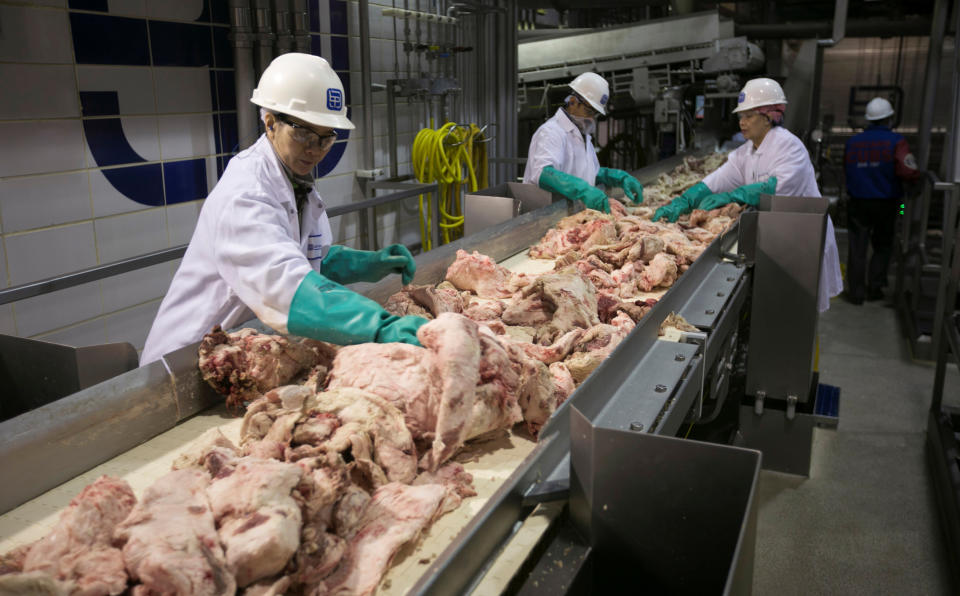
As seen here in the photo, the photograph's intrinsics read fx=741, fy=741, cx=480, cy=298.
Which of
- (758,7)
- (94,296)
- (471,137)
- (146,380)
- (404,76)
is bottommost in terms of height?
(94,296)

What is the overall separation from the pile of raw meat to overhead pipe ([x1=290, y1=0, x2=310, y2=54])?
2.85 m

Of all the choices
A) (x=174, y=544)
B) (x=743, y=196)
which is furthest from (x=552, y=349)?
(x=743, y=196)

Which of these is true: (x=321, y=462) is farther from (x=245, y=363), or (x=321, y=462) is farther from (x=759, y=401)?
(x=759, y=401)

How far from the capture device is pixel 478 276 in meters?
2.85

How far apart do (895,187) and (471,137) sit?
444 cm

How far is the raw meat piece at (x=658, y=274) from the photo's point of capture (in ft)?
9.91

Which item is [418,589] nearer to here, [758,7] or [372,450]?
[372,450]

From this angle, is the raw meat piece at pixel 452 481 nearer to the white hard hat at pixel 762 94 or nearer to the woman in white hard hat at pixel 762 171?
the woman in white hard hat at pixel 762 171

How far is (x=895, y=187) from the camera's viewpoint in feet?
24.6

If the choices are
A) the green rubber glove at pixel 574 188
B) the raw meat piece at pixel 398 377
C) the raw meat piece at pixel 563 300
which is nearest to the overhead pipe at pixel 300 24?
the green rubber glove at pixel 574 188

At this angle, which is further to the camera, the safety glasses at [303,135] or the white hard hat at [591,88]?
the white hard hat at [591,88]

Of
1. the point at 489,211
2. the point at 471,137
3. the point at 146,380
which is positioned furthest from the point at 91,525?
the point at 471,137

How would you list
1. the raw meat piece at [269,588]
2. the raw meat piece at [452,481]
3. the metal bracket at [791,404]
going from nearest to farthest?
→ the raw meat piece at [269,588] → the raw meat piece at [452,481] → the metal bracket at [791,404]

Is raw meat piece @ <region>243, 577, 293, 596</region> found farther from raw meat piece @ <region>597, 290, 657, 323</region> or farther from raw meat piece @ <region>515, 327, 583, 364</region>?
raw meat piece @ <region>597, 290, 657, 323</region>
